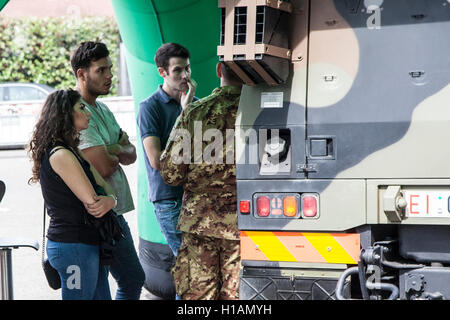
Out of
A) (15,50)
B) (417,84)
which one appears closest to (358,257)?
(417,84)

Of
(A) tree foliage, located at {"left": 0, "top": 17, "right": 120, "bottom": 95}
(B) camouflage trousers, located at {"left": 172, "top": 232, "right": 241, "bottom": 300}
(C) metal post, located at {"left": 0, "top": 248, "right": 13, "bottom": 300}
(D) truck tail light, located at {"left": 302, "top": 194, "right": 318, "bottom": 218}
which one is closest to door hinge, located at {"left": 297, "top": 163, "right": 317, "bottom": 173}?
(D) truck tail light, located at {"left": 302, "top": 194, "right": 318, "bottom": 218}

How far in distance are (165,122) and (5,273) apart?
63.5 inches

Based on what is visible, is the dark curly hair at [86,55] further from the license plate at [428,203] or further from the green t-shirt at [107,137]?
the license plate at [428,203]

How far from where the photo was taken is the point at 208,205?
4.53m

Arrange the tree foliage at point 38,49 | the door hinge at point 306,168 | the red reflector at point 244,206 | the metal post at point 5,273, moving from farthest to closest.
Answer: the tree foliage at point 38,49, the metal post at point 5,273, the red reflector at point 244,206, the door hinge at point 306,168

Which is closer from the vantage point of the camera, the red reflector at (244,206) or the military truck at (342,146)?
the military truck at (342,146)

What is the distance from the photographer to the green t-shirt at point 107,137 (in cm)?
483

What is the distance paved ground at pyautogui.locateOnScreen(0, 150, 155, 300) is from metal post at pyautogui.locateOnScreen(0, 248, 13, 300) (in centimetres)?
55

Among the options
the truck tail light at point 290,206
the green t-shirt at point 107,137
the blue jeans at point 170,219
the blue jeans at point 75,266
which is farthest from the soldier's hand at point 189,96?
the truck tail light at point 290,206

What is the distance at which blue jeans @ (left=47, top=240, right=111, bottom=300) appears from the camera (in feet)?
13.8

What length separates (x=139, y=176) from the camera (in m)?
6.42

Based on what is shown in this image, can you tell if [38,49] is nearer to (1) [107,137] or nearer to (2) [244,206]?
(1) [107,137]
